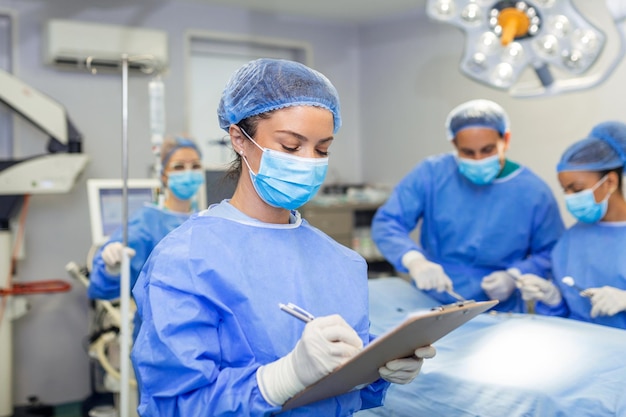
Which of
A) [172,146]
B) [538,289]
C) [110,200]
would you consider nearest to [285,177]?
[538,289]

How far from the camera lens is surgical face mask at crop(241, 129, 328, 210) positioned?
117 centimetres

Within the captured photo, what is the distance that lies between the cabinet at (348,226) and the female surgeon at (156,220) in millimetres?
1496

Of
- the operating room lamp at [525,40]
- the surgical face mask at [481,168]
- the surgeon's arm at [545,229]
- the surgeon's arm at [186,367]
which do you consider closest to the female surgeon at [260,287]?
the surgeon's arm at [186,367]

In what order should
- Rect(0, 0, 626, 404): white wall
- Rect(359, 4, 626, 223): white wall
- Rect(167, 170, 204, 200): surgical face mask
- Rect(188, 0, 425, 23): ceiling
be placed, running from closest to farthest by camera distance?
1. Rect(167, 170, 204, 200): surgical face mask
2. Rect(359, 4, 626, 223): white wall
3. Rect(0, 0, 626, 404): white wall
4. Rect(188, 0, 425, 23): ceiling

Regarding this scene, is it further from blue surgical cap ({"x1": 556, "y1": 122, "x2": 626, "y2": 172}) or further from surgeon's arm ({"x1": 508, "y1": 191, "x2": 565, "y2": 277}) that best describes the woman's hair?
surgeon's arm ({"x1": 508, "y1": 191, "x2": 565, "y2": 277})

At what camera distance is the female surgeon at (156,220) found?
215cm

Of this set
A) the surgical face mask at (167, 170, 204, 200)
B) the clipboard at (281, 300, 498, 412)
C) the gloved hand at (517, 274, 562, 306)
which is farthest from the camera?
the surgical face mask at (167, 170, 204, 200)

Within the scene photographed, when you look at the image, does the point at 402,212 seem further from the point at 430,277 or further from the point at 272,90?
the point at 272,90

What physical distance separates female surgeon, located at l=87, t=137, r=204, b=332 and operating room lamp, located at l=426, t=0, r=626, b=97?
3.48ft

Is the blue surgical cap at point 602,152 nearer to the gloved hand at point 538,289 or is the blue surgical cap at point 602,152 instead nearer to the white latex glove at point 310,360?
the gloved hand at point 538,289

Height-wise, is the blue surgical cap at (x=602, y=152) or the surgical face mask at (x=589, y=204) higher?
the blue surgical cap at (x=602, y=152)

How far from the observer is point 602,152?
6.63ft

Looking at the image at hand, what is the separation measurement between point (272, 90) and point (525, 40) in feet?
3.90

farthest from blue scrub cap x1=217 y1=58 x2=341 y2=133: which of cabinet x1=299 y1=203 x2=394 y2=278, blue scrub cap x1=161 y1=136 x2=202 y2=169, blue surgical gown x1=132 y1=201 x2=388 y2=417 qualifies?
cabinet x1=299 y1=203 x2=394 y2=278
